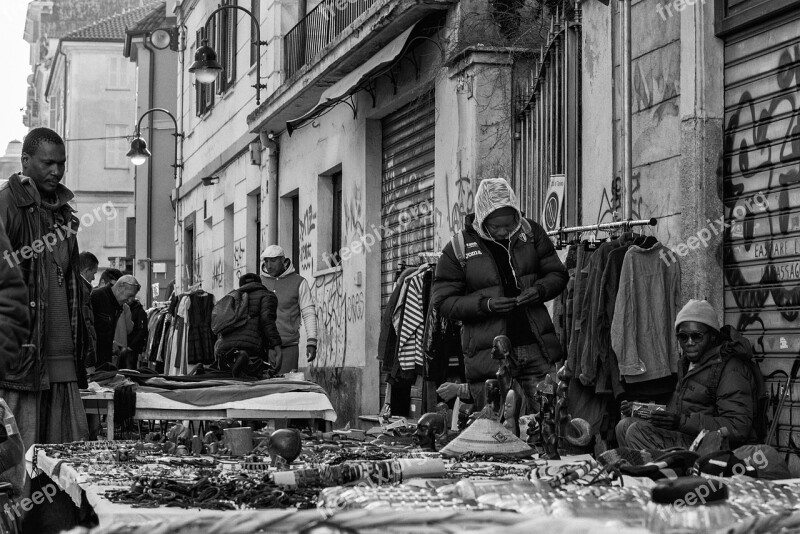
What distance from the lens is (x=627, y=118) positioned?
959 centimetres

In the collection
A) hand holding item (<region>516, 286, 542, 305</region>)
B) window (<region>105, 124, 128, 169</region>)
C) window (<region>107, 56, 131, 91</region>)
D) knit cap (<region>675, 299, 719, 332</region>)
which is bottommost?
knit cap (<region>675, 299, 719, 332</region>)

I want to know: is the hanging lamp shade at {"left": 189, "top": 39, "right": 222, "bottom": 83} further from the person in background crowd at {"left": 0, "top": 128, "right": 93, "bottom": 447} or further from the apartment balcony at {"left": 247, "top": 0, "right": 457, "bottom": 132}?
the person in background crowd at {"left": 0, "top": 128, "right": 93, "bottom": 447}

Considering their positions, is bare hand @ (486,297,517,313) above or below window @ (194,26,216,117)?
below

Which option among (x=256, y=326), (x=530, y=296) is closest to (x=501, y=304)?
(x=530, y=296)

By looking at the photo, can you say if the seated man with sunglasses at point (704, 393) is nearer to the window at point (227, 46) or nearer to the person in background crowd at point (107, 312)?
the person in background crowd at point (107, 312)

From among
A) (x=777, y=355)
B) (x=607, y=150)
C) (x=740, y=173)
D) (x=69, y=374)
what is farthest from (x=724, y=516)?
(x=607, y=150)

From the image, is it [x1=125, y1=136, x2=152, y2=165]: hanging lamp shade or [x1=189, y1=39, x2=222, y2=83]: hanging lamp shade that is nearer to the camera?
[x1=189, y1=39, x2=222, y2=83]: hanging lamp shade

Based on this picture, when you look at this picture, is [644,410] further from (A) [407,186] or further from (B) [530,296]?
(A) [407,186]

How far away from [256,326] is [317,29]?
629 centimetres

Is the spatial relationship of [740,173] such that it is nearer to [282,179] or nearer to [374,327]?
[374,327]

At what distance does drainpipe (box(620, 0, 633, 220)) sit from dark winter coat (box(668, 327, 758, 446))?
2077mm

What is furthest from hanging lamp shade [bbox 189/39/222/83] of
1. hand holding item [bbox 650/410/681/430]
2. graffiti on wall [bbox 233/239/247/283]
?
hand holding item [bbox 650/410/681/430]

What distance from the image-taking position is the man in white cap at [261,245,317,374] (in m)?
14.3

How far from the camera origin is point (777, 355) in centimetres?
801
